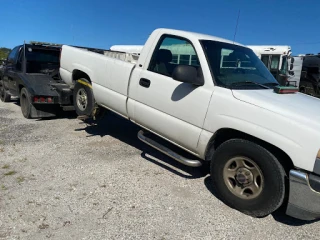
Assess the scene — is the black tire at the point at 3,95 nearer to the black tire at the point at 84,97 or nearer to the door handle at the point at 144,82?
the black tire at the point at 84,97

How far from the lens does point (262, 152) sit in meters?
3.12

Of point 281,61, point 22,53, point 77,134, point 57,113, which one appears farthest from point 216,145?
point 281,61

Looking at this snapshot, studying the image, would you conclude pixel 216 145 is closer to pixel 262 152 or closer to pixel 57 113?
pixel 262 152

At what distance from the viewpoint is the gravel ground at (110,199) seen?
3.00 metres

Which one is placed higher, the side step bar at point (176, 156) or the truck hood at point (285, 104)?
the truck hood at point (285, 104)

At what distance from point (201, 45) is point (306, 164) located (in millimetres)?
1953

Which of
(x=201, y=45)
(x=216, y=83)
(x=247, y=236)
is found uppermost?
(x=201, y=45)

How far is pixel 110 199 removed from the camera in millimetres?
3582

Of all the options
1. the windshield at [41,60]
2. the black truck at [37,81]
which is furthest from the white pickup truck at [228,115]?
the windshield at [41,60]

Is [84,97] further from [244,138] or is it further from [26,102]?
[244,138]

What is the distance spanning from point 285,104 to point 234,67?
3.36 ft

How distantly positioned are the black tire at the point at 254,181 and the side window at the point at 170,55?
1.36 metres

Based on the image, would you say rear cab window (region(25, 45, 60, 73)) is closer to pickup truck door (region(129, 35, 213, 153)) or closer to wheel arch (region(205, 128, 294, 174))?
pickup truck door (region(129, 35, 213, 153))

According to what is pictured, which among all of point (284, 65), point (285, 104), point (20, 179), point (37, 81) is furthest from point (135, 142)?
point (284, 65)
